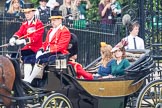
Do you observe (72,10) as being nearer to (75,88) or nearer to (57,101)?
(75,88)

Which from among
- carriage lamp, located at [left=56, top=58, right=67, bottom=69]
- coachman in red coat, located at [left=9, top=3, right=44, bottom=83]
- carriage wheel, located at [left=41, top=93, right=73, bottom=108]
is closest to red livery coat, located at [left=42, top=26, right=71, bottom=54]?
carriage lamp, located at [left=56, top=58, right=67, bottom=69]

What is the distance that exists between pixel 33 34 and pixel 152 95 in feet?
7.77

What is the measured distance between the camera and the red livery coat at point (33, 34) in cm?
1234

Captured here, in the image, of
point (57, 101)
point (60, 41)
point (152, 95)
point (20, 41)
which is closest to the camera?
point (57, 101)

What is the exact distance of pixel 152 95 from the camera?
38.8 ft

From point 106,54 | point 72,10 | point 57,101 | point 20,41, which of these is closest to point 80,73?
point 106,54

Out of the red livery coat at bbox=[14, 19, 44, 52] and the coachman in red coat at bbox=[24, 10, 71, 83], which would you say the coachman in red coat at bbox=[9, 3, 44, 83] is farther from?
the coachman in red coat at bbox=[24, 10, 71, 83]

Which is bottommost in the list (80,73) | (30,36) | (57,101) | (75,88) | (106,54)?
(57,101)

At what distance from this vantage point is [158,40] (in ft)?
49.0

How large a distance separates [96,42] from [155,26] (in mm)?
1458

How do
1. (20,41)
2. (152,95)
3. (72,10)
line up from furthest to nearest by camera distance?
(72,10)
(20,41)
(152,95)

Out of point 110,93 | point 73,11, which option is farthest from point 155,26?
point 110,93

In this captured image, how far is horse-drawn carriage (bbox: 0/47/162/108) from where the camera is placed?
37.1 feet

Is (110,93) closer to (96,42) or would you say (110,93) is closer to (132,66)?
(132,66)
